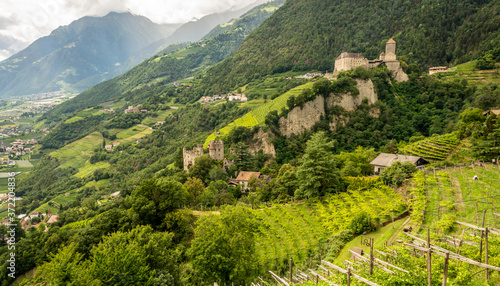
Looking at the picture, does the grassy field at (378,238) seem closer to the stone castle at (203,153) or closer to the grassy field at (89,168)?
the stone castle at (203,153)

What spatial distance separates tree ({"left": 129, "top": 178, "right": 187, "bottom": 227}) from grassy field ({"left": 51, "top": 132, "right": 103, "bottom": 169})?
224 ft

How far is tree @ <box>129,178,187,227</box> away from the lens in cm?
2836

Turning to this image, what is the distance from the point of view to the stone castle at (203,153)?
Result: 47.0 meters

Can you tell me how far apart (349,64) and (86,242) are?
68867 millimetres

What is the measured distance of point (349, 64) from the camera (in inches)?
2844

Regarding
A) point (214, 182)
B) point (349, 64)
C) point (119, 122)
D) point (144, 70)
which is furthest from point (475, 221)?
point (144, 70)

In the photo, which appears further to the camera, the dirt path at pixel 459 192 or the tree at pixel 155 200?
the tree at pixel 155 200

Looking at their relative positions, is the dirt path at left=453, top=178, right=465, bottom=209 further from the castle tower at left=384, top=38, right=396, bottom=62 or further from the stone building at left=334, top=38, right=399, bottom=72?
the castle tower at left=384, top=38, right=396, bottom=62

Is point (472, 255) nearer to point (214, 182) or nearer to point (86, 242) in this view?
point (86, 242)

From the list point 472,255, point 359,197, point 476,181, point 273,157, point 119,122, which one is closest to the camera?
point 472,255

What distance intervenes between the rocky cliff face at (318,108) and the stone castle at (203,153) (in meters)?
15.4

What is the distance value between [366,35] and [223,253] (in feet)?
386

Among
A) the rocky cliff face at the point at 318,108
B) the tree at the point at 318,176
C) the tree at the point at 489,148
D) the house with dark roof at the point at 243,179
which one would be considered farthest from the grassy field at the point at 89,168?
the tree at the point at 489,148

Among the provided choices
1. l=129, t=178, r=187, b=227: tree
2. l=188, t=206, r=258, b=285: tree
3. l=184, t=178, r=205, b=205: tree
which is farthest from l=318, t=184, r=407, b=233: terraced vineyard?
l=184, t=178, r=205, b=205: tree
